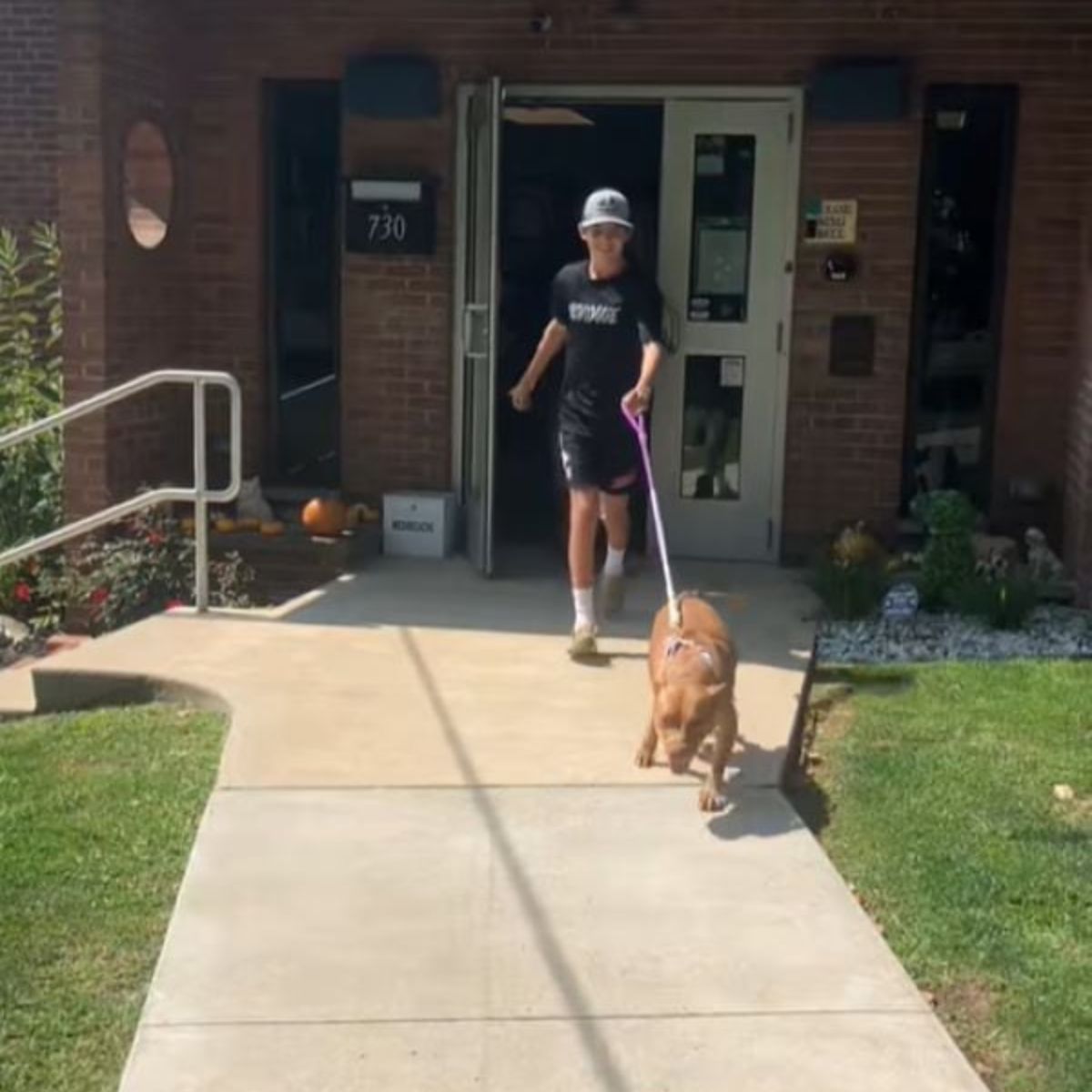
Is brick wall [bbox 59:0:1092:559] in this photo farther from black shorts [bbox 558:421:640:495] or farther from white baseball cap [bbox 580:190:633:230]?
white baseball cap [bbox 580:190:633:230]

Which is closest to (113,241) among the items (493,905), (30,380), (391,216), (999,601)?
(30,380)

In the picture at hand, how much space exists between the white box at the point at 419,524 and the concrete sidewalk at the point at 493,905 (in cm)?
206

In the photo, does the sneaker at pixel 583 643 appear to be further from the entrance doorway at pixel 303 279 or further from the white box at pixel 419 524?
the entrance doorway at pixel 303 279

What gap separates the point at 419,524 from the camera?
866 cm

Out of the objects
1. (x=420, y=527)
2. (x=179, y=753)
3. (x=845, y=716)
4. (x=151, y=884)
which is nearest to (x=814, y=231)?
(x=420, y=527)

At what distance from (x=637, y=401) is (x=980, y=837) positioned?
2.18 m

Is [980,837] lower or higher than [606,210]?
lower

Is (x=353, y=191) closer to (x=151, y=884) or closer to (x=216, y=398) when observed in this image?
(x=216, y=398)

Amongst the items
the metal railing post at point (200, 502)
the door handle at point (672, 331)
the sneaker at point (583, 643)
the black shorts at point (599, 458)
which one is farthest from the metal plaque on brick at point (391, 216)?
the sneaker at point (583, 643)

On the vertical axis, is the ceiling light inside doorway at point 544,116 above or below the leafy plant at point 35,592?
above

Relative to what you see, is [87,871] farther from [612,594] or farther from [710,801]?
[612,594]

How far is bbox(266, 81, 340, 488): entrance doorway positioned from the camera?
892 cm

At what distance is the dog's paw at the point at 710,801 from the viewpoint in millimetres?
4984

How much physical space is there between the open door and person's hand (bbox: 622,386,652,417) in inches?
67.2
